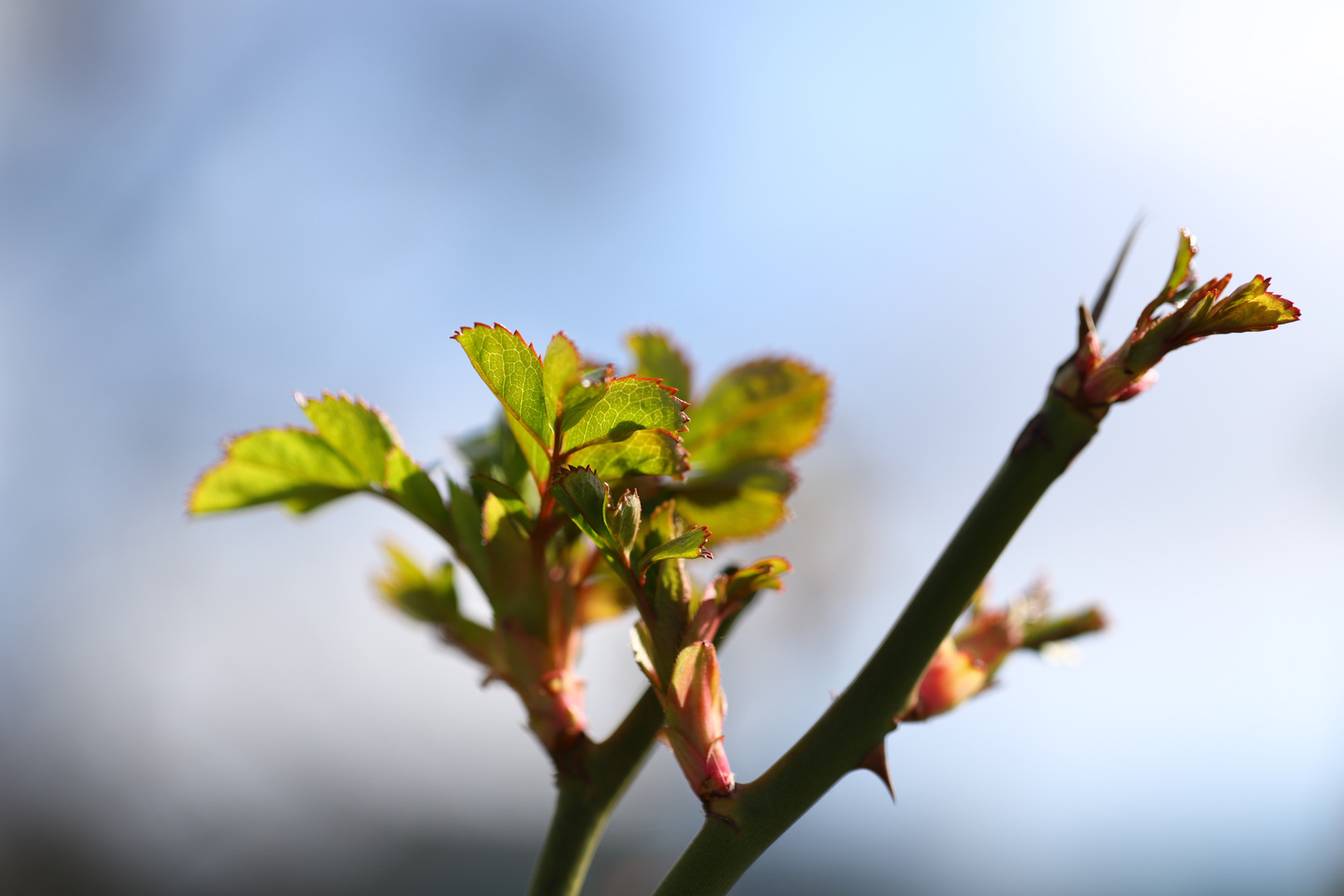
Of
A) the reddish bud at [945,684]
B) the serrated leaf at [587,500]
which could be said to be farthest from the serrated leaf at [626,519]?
the reddish bud at [945,684]

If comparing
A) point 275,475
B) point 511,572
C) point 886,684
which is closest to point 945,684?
point 886,684

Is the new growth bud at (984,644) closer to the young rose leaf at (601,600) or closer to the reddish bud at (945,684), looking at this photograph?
the reddish bud at (945,684)

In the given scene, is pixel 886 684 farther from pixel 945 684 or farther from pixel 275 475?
pixel 275 475

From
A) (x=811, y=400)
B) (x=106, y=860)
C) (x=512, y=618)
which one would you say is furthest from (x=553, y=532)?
(x=106, y=860)

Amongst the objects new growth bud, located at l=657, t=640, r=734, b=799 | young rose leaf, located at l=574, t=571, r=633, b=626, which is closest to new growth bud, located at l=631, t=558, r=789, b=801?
new growth bud, located at l=657, t=640, r=734, b=799

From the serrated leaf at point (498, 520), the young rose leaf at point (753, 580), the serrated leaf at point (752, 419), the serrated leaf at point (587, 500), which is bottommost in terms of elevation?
the young rose leaf at point (753, 580)

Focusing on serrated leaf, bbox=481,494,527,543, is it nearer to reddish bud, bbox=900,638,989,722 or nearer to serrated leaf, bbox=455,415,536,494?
serrated leaf, bbox=455,415,536,494
